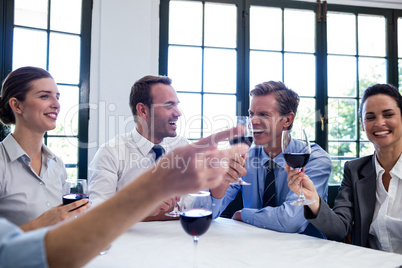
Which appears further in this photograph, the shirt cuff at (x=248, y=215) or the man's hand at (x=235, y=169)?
the shirt cuff at (x=248, y=215)

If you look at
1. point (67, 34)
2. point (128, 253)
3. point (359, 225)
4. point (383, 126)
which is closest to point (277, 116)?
point (383, 126)

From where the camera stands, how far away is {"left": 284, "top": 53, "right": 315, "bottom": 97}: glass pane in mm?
3432

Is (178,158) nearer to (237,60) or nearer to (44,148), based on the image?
(44,148)

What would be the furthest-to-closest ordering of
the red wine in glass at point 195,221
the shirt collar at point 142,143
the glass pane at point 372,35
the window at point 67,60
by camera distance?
the glass pane at point 372,35, the window at point 67,60, the shirt collar at point 142,143, the red wine in glass at point 195,221

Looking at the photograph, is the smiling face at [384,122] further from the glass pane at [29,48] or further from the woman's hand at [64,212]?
the glass pane at [29,48]

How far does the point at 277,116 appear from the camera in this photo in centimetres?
203

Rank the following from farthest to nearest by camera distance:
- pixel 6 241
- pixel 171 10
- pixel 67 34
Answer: pixel 171 10 → pixel 67 34 → pixel 6 241

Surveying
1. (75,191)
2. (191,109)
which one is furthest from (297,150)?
(191,109)

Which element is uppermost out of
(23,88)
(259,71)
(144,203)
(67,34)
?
(67,34)

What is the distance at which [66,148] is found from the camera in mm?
2859

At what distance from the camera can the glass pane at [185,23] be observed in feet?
10.4

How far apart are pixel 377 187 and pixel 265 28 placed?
2238mm

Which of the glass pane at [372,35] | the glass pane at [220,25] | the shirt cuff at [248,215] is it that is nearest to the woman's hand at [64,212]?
the shirt cuff at [248,215]

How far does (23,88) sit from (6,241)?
4.56 ft
